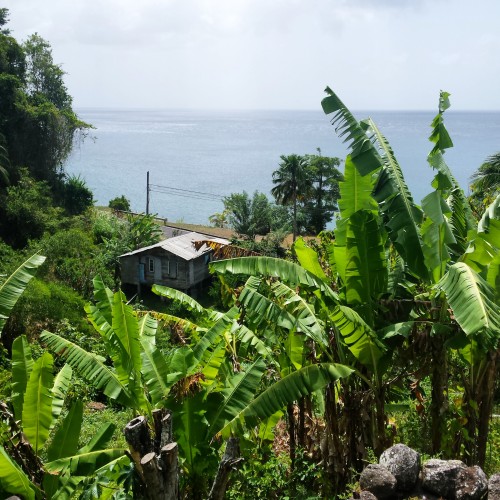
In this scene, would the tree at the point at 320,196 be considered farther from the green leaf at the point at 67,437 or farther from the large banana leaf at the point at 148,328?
the green leaf at the point at 67,437

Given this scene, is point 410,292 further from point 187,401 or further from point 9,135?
point 9,135

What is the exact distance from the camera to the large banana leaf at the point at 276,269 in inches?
255

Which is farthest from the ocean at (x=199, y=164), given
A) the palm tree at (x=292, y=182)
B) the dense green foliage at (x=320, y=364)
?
the dense green foliage at (x=320, y=364)

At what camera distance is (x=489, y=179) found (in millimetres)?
25141

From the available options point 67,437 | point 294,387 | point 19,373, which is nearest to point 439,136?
point 294,387

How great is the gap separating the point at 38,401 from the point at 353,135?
448 cm

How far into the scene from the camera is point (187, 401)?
6742mm

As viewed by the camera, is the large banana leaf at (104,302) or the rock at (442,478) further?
the large banana leaf at (104,302)

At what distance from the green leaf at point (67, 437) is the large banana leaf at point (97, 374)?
1.04ft

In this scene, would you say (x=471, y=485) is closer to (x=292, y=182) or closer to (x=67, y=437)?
(x=67, y=437)

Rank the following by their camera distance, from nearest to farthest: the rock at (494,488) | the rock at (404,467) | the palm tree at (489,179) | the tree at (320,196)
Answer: the rock at (494,488) < the rock at (404,467) < the palm tree at (489,179) < the tree at (320,196)

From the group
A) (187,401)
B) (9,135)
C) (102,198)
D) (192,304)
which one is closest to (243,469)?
(187,401)

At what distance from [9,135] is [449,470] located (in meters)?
37.3

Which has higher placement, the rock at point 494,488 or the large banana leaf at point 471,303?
the large banana leaf at point 471,303
